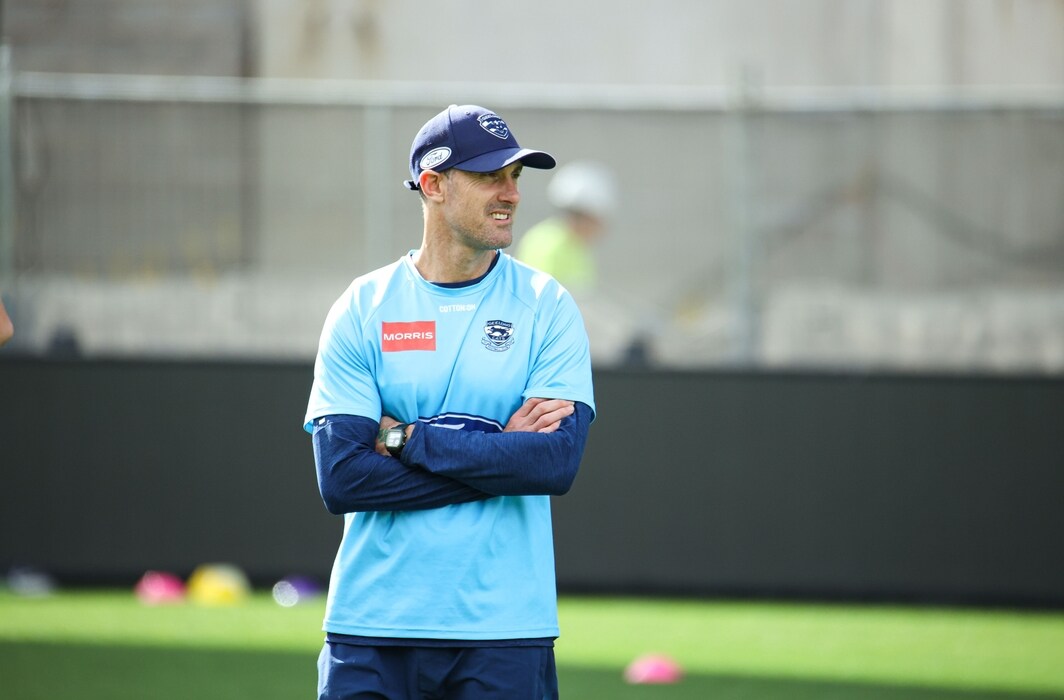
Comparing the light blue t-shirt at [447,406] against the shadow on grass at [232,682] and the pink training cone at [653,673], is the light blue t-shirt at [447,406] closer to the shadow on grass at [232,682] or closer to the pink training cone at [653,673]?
the shadow on grass at [232,682]

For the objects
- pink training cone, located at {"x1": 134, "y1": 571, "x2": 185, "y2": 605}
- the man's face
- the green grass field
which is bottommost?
the green grass field

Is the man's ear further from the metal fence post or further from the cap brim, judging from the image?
the metal fence post

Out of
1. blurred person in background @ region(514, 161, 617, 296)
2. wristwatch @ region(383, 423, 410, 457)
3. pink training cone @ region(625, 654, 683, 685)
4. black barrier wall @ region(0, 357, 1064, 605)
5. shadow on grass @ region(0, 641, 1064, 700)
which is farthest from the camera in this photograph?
blurred person in background @ region(514, 161, 617, 296)

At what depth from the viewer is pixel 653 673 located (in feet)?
23.4

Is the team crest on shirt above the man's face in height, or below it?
below

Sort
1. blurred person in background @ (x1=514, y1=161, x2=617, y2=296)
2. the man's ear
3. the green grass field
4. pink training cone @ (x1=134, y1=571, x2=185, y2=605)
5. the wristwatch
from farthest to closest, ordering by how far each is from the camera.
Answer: blurred person in background @ (x1=514, y1=161, x2=617, y2=296) < pink training cone @ (x1=134, y1=571, x2=185, y2=605) < the green grass field < the man's ear < the wristwatch

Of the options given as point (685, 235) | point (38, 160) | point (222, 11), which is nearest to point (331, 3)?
point (222, 11)

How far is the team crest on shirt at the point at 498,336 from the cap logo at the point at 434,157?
1.42 ft

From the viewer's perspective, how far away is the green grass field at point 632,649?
6.89 metres

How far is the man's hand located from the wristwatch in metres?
0.26

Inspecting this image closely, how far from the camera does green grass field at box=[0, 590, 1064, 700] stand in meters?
6.89

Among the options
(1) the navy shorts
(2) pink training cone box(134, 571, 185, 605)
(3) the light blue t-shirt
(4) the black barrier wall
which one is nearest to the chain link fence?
(4) the black barrier wall

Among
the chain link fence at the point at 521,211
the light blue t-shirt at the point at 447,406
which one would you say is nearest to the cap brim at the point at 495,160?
the light blue t-shirt at the point at 447,406

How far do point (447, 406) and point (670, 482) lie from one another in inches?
233
